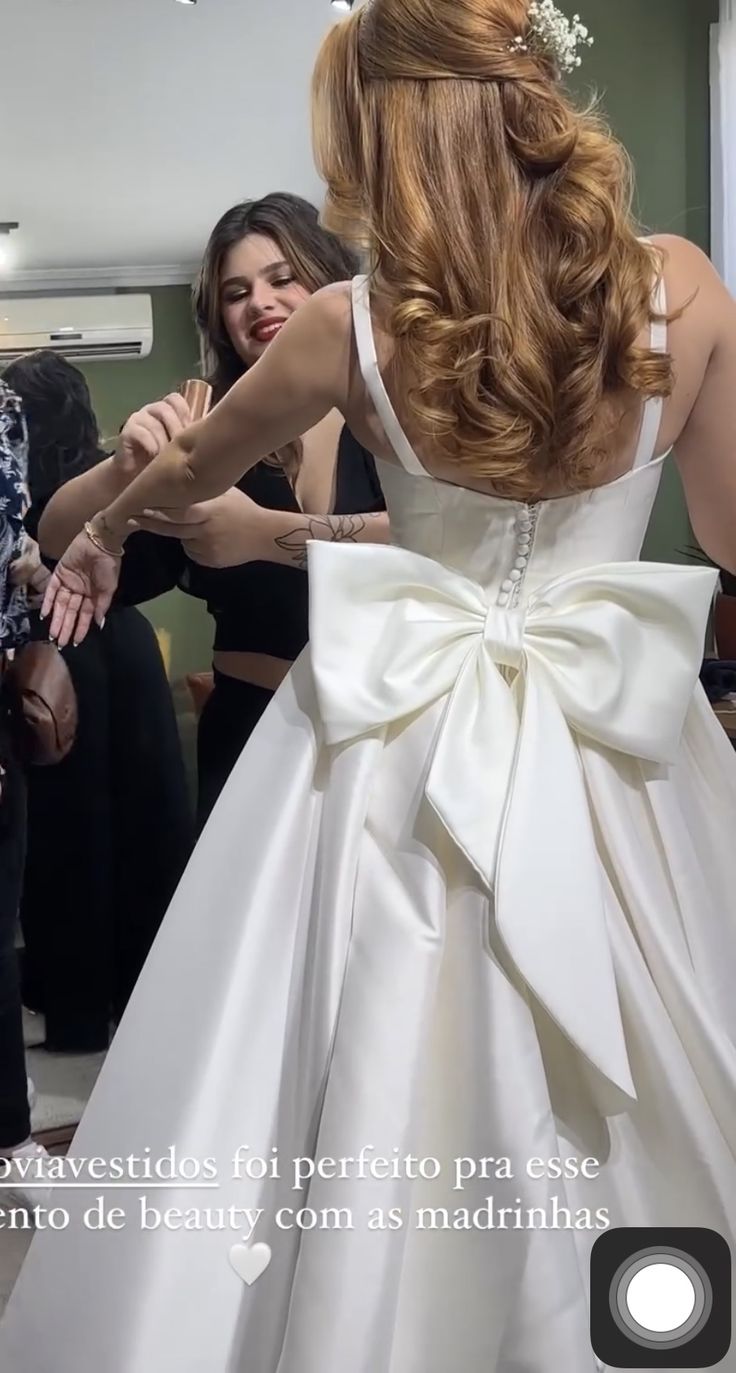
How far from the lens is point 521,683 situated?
0.84 m

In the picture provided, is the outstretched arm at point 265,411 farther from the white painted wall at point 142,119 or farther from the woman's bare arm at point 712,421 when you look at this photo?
the white painted wall at point 142,119

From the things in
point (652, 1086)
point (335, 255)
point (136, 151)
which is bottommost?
point (652, 1086)

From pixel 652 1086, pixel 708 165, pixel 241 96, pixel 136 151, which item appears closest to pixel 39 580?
pixel 136 151

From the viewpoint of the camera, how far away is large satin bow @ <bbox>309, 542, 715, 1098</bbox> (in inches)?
30.3

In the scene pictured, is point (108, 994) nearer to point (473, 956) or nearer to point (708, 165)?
point (473, 956)

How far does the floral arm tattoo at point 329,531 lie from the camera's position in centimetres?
129

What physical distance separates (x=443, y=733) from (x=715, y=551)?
0.30 m

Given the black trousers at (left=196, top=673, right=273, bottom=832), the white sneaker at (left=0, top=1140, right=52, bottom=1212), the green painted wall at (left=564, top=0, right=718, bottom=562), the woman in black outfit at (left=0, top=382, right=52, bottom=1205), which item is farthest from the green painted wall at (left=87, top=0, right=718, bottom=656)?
the white sneaker at (left=0, top=1140, right=52, bottom=1212)

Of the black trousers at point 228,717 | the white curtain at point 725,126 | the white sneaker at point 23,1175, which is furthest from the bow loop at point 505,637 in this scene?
the white curtain at point 725,126

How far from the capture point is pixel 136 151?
4.15 ft

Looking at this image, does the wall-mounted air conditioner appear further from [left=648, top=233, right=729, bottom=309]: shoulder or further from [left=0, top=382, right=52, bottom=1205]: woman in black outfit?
[left=648, top=233, right=729, bottom=309]: shoulder

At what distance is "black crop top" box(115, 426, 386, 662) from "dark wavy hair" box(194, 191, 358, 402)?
136mm

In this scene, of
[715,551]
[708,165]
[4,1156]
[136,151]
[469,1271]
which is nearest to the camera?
[469,1271]

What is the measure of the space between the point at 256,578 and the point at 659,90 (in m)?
0.97
